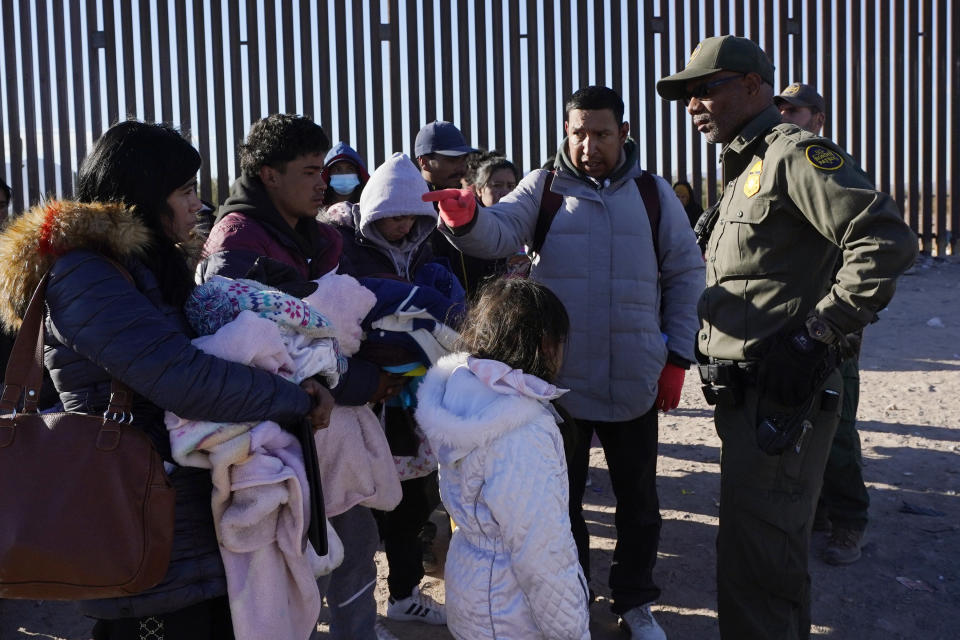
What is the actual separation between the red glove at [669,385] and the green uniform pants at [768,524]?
696 millimetres

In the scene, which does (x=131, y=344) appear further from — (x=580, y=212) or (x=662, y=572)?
(x=662, y=572)

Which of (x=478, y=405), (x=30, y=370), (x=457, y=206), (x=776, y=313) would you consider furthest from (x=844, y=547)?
(x=30, y=370)

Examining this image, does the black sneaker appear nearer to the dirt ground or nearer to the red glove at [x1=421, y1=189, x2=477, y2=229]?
the dirt ground

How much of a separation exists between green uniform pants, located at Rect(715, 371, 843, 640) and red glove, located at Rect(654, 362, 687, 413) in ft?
2.28

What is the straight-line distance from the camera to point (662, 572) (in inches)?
139

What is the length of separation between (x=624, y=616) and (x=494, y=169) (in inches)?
91.9

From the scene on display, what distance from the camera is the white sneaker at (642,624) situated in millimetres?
2912

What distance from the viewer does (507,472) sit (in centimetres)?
187

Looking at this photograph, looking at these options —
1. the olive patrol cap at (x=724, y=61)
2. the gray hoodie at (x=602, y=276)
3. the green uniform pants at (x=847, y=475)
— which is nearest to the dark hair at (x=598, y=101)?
the gray hoodie at (x=602, y=276)

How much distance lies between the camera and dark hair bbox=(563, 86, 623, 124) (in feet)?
10.1

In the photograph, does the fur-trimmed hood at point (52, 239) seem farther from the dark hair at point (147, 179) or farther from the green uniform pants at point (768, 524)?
the green uniform pants at point (768, 524)

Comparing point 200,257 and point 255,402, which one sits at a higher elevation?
point 200,257

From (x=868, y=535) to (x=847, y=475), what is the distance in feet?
1.32

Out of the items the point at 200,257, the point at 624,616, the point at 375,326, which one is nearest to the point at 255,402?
the point at 200,257
